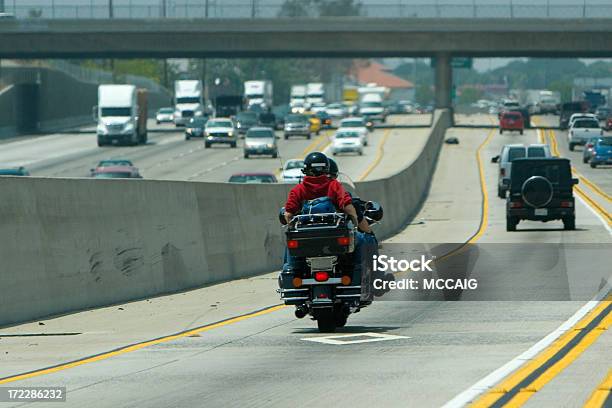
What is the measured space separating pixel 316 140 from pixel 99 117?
19777 millimetres

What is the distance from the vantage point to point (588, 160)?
79.2 meters

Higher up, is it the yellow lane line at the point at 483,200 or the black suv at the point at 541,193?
the black suv at the point at 541,193

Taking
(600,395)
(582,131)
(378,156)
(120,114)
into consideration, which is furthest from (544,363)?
(120,114)

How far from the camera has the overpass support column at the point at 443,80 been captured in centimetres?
11875

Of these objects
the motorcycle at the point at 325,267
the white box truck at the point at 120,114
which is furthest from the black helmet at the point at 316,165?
the white box truck at the point at 120,114

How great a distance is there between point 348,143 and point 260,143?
21.5 ft

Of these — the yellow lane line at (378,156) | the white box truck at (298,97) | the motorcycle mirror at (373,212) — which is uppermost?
the motorcycle mirror at (373,212)

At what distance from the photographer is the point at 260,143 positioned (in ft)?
282

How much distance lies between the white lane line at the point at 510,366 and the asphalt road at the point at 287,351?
0.12 metres

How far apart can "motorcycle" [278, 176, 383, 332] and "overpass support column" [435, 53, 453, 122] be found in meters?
102

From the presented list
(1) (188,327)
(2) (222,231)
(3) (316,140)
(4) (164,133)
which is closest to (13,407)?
(1) (188,327)

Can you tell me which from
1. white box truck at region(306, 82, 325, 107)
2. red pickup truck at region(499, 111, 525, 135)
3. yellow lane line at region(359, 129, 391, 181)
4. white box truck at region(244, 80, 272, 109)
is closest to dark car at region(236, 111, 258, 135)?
yellow lane line at region(359, 129, 391, 181)

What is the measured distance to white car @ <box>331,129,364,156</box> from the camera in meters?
89.9

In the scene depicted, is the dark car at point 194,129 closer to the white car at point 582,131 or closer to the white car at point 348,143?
the white car at point 348,143
